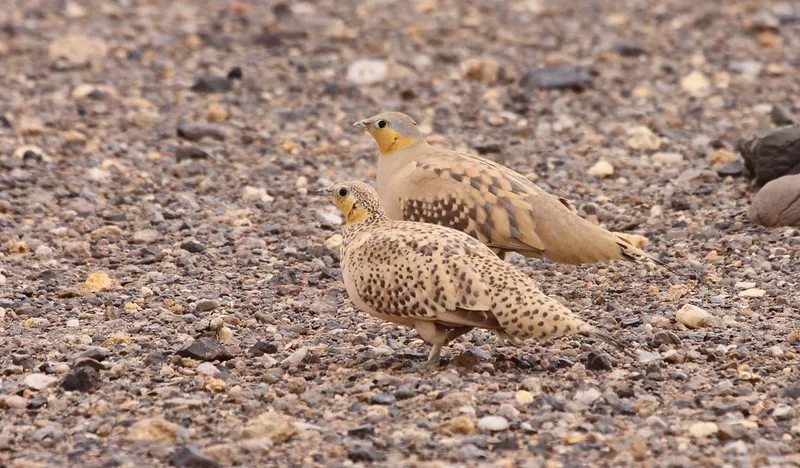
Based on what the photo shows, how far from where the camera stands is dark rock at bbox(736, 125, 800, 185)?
8602mm

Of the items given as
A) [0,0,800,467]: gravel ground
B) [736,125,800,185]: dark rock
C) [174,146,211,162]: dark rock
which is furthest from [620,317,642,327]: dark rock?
[174,146,211,162]: dark rock

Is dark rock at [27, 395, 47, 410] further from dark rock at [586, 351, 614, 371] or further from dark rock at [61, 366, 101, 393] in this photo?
dark rock at [586, 351, 614, 371]

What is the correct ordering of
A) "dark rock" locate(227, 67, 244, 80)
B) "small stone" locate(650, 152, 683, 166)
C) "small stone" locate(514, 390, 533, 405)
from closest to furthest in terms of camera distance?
1. "small stone" locate(514, 390, 533, 405)
2. "small stone" locate(650, 152, 683, 166)
3. "dark rock" locate(227, 67, 244, 80)

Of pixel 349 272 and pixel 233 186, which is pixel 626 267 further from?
pixel 233 186

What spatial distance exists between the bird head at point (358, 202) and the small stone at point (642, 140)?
443cm

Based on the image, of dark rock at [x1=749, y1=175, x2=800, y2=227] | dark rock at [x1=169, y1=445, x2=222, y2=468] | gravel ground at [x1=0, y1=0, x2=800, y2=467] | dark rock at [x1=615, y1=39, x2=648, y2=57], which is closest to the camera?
dark rock at [x1=169, y1=445, x2=222, y2=468]

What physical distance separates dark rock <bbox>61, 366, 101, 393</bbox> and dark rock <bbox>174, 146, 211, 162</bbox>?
14.7ft

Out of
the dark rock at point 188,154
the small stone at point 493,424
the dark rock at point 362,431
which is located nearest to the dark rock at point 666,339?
the small stone at point 493,424

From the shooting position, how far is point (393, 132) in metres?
7.80

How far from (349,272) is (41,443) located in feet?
5.35

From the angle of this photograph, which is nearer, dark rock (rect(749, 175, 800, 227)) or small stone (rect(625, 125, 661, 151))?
dark rock (rect(749, 175, 800, 227))

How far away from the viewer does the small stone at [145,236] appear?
8.40m

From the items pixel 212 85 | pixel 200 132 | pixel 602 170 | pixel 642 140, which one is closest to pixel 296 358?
pixel 602 170

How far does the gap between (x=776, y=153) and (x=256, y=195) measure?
355 cm
